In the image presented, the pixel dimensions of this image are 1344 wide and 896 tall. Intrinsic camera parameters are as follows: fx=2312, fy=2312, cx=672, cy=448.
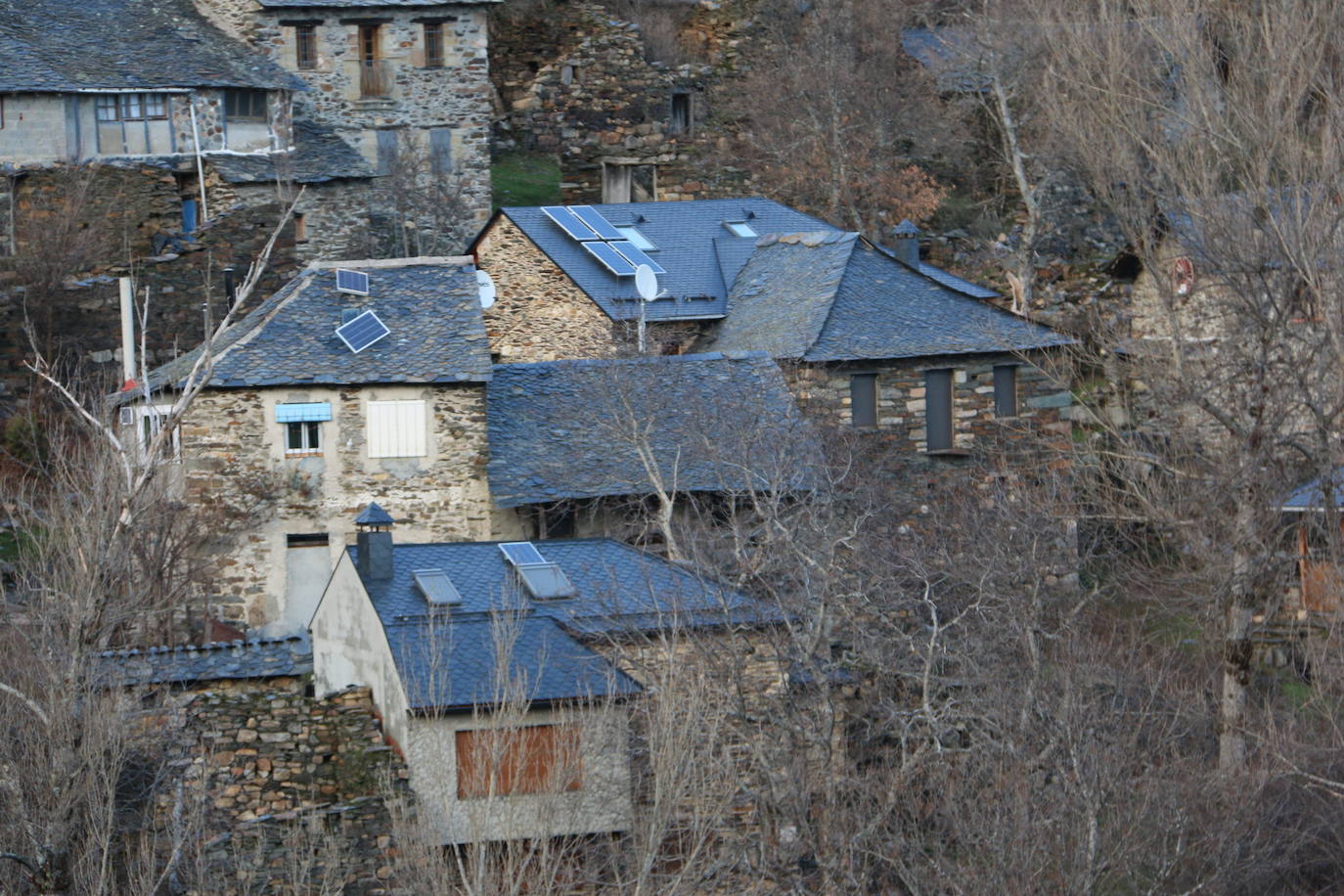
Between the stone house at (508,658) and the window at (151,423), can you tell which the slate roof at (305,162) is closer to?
the window at (151,423)

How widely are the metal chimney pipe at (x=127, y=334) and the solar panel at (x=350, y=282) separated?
104 inches

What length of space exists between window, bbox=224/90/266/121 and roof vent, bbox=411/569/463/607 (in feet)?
56.4

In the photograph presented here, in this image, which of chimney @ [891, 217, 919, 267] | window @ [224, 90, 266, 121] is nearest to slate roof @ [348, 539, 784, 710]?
chimney @ [891, 217, 919, 267]

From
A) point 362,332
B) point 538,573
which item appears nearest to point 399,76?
point 362,332

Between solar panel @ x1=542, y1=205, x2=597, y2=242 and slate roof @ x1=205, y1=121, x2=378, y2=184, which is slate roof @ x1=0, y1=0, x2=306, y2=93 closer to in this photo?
slate roof @ x1=205, y1=121, x2=378, y2=184

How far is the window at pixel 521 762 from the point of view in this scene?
1819 centimetres

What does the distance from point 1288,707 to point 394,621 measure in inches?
380

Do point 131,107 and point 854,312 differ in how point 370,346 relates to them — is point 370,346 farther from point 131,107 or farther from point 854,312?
point 131,107

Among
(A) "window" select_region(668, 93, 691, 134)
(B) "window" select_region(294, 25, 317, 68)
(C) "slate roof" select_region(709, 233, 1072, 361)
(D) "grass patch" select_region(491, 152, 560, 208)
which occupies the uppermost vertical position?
(B) "window" select_region(294, 25, 317, 68)

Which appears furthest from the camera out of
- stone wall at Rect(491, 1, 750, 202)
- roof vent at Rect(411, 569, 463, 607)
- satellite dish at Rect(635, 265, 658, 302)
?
stone wall at Rect(491, 1, 750, 202)

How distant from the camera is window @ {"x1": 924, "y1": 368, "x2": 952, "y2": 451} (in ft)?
101

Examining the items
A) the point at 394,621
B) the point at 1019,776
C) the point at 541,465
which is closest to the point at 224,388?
the point at 541,465

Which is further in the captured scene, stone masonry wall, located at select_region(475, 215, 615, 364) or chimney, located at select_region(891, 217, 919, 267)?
chimney, located at select_region(891, 217, 919, 267)

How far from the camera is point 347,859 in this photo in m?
19.0
